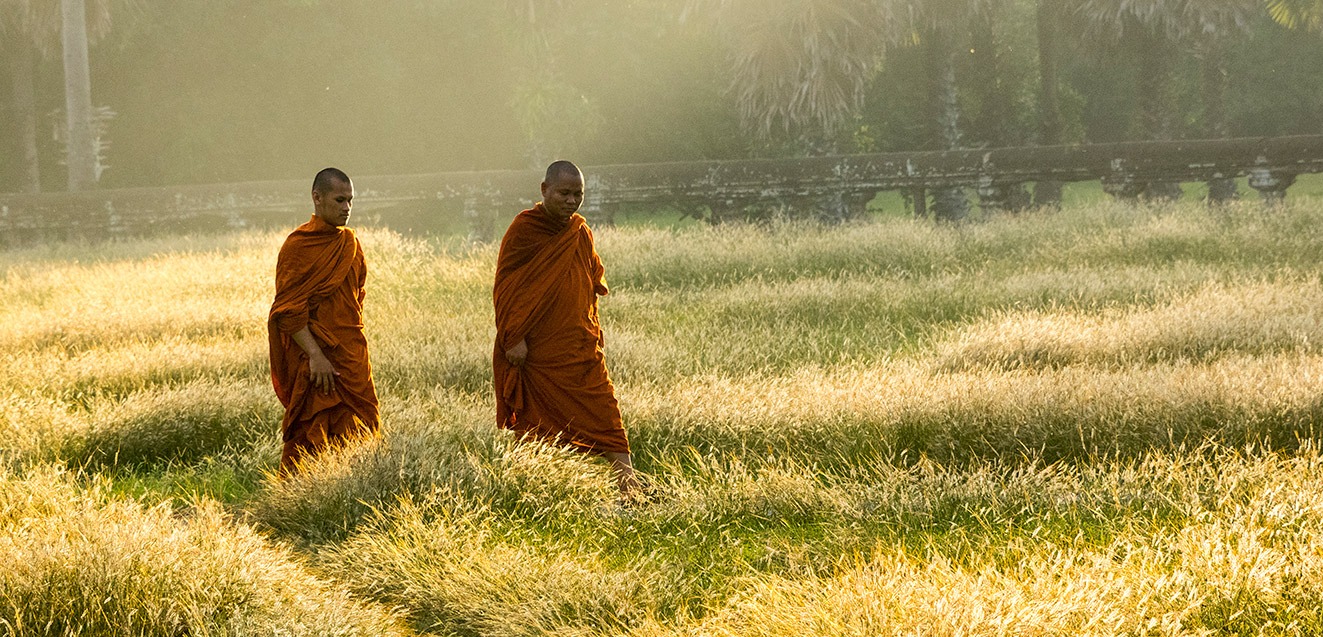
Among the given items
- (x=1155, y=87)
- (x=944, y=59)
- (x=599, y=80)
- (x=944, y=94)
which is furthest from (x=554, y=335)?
(x=599, y=80)

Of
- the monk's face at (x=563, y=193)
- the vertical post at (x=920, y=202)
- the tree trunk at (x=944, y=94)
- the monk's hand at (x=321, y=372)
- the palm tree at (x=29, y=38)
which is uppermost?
the palm tree at (x=29, y=38)

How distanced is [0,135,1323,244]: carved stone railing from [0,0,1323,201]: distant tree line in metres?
1.09

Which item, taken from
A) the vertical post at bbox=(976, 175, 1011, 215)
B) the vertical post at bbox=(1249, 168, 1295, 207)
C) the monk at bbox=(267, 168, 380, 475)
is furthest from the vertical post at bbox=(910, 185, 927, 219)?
the monk at bbox=(267, 168, 380, 475)

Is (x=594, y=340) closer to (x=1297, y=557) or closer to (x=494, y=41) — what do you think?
(x=1297, y=557)

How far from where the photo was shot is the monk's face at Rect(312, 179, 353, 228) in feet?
21.0

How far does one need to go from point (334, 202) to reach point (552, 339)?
1.30 meters

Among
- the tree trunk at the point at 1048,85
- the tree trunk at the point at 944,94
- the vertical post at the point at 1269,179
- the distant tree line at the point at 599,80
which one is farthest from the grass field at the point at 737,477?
→ the tree trunk at the point at 1048,85

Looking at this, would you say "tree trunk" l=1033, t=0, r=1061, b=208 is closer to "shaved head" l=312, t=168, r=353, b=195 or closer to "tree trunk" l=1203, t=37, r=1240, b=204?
"tree trunk" l=1203, t=37, r=1240, b=204

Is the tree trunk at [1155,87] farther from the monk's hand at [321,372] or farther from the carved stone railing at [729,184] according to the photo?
the monk's hand at [321,372]

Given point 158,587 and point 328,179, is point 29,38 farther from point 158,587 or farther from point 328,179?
point 158,587

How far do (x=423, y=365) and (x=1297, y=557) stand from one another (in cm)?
591

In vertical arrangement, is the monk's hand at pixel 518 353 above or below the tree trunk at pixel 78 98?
below

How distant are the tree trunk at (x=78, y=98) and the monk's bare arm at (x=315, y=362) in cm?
1916

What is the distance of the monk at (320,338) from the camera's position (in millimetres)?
6391
